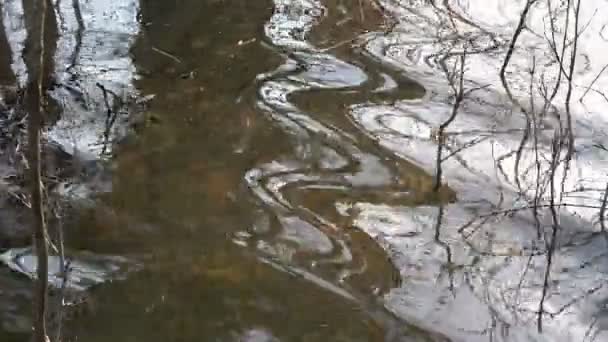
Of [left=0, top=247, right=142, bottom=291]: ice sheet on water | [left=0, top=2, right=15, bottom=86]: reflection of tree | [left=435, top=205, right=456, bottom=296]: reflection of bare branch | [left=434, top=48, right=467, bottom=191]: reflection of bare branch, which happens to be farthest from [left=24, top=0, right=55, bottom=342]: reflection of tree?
[left=0, top=2, right=15, bottom=86]: reflection of tree

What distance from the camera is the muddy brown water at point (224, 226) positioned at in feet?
8.97

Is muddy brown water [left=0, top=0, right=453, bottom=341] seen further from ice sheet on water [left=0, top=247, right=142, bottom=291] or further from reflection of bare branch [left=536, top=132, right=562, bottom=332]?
reflection of bare branch [left=536, top=132, right=562, bottom=332]

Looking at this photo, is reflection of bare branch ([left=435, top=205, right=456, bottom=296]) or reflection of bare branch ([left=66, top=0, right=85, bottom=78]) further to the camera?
reflection of bare branch ([left=66, top=0, right=85, bottom=78])

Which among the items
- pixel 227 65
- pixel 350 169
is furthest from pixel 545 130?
pixel 227 65

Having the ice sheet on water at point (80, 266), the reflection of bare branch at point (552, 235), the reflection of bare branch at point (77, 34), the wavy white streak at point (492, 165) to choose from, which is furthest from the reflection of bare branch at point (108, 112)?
the reflection of bare branch at point (552, 235)

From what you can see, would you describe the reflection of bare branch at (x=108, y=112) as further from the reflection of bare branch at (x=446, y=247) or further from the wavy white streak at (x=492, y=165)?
the reflection of bare branch at (x=446, y=247)

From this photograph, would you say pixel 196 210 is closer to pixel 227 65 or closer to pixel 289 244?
pixel 289 244

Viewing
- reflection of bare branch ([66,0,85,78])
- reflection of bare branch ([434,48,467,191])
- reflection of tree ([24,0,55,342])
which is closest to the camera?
reflection of tree ([24,0,55,342])

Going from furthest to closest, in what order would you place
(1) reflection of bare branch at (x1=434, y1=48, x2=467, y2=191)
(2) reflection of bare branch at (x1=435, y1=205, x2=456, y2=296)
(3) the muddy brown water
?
(1) reflection of bare branch at (x1=434, y1=48, x2=467, y2=191) → (2) reflection of bare branch at (x1=435, y1=205, x2=456, y2=296) → (3) the muddy brown water

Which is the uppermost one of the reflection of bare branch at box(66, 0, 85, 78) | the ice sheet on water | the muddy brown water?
the reflection of bare branch at box(66, 0, 85, 78)

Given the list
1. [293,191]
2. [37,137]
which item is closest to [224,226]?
[293,191]

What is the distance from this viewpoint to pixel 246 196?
3.28 m

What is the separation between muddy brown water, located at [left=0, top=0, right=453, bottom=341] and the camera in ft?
8.97

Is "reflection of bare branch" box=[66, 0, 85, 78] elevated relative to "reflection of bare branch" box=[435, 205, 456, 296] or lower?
elevated
